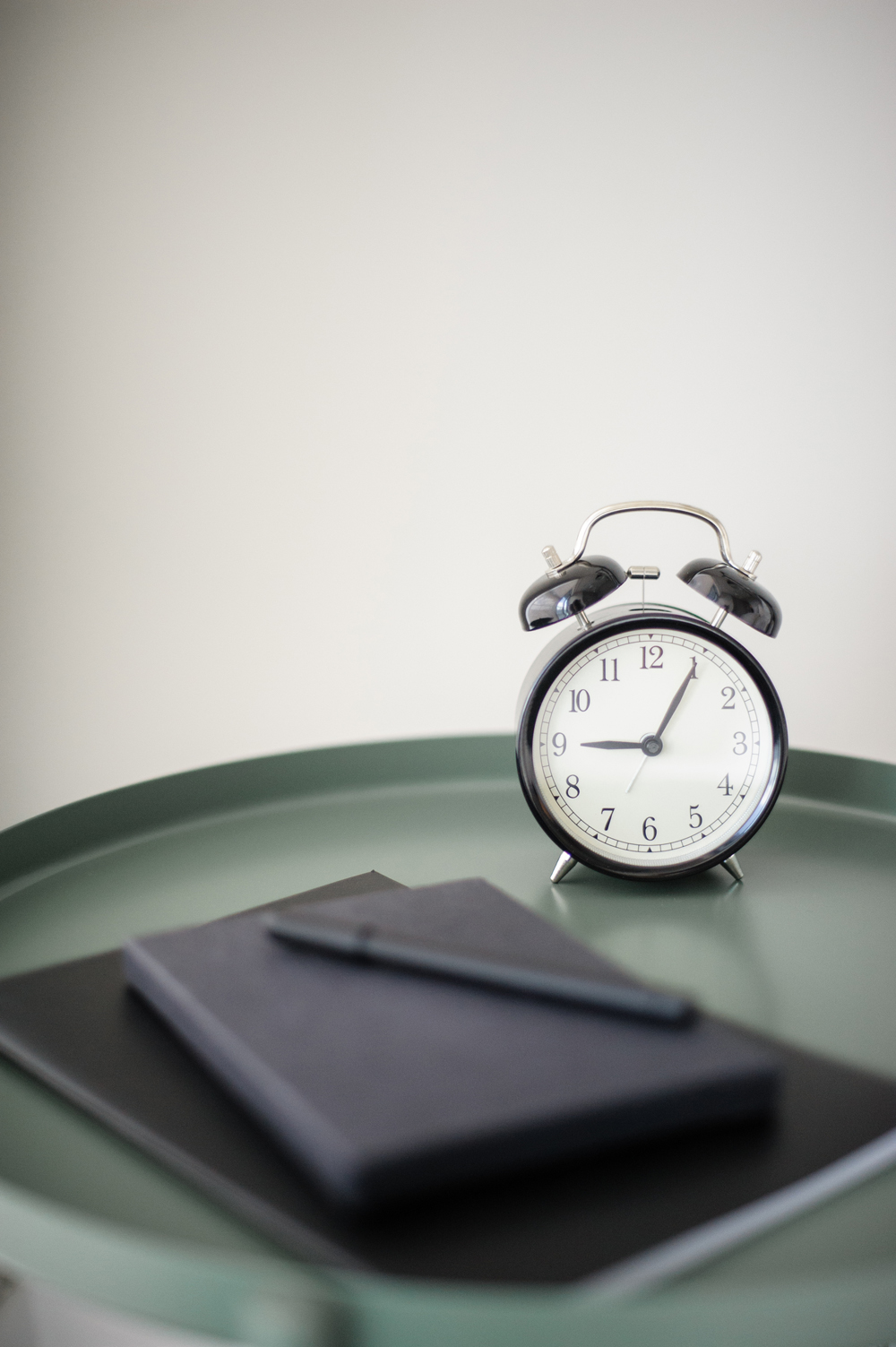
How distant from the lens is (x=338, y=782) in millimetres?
1213

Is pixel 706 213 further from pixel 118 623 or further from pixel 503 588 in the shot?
pixel 118 623

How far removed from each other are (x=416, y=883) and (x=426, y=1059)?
402 mm

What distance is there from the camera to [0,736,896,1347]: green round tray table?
43 centimetres

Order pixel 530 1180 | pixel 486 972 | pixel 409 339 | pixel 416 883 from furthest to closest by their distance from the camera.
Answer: pixel 409 339 → pixel 416 883 → pixel 486 972 → pixel 530 1180

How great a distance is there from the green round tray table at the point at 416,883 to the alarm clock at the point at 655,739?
0.14ft

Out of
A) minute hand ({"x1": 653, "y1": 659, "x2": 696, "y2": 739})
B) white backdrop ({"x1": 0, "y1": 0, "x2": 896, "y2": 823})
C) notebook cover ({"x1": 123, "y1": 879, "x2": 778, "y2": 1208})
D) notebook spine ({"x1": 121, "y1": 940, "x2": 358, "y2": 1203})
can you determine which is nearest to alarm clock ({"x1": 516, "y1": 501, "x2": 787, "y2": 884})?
minute hand ({"x1": 653, "y1": 659, "x2": 696, "y2": 739})

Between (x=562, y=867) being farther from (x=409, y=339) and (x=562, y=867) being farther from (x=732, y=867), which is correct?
(x=409, y=339)

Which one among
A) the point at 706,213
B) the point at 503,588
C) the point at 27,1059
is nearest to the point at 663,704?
the point at 27,1059

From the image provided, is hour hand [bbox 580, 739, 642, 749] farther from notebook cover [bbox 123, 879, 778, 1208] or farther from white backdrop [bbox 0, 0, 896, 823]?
white backdrop [bbox 0, 0, 896, 823]

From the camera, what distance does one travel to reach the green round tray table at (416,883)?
1.40 ft

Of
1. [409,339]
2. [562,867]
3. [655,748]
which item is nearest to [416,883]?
[562,867]

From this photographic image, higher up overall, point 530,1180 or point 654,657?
point 654,657

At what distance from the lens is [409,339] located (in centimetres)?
168

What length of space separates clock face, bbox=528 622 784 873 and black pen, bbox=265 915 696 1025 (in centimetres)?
32
